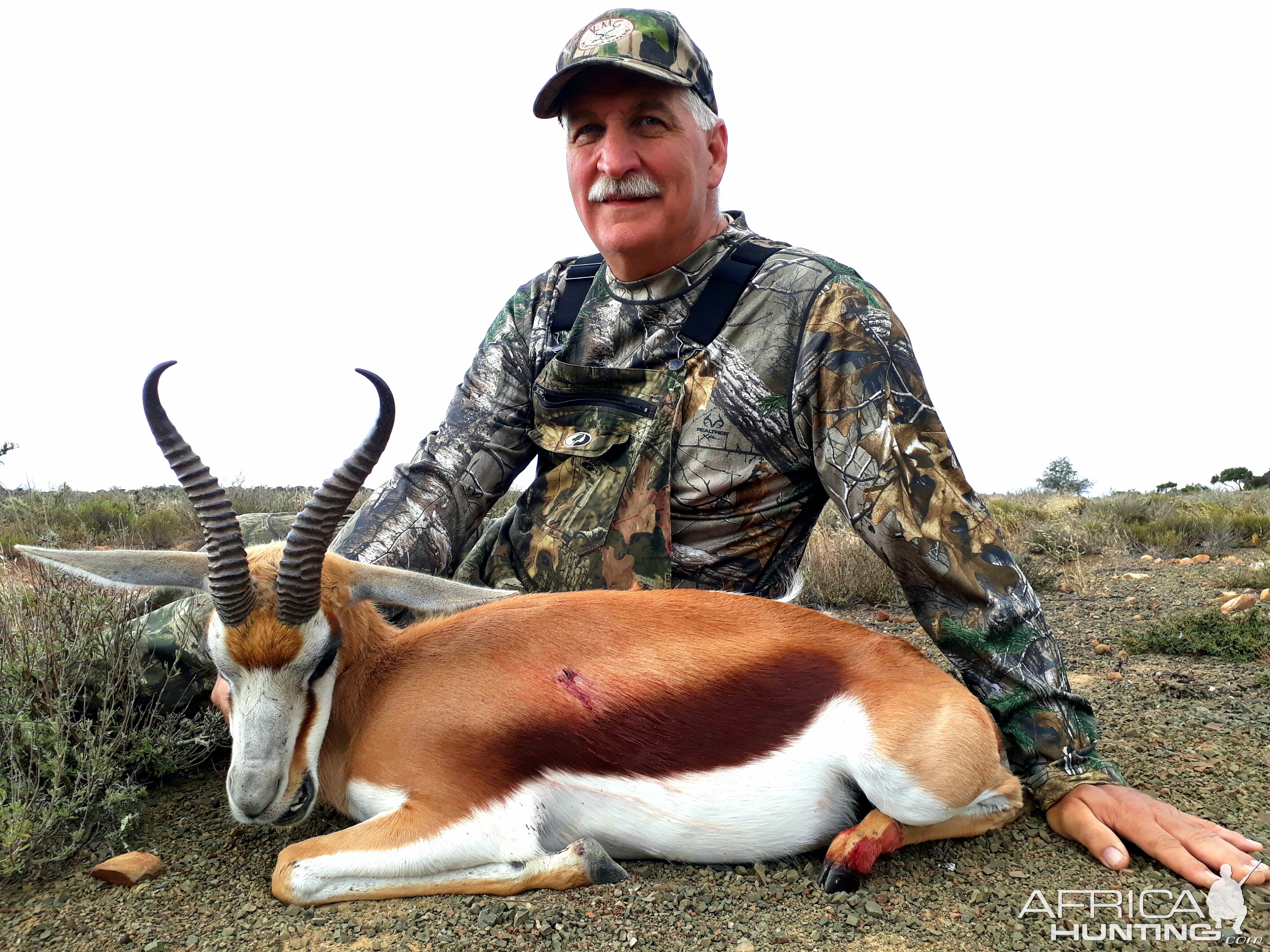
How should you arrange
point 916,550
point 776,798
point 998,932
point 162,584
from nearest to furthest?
point 998,932
point 776,798
point 162,584
point 916,550

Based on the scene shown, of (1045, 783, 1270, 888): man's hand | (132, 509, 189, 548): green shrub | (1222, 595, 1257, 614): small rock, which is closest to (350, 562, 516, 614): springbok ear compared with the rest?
(1045, 783, 1270, 888): man's hand

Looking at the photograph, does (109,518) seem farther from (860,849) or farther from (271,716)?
(860,849)

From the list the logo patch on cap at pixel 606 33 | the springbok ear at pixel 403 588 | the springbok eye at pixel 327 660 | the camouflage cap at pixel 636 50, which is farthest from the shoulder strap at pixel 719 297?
the springbok eye at pixel 327 660

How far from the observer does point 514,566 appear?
5000 mm

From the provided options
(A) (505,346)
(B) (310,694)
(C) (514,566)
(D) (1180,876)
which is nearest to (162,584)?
(B) (310,694)

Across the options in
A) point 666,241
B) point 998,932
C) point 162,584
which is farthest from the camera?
point 666,241

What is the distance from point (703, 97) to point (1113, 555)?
36.1 feet

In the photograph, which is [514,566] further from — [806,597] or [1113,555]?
[1113,555]

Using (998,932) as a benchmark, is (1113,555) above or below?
below

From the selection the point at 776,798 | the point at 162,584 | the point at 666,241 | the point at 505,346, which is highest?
the point at 666,241

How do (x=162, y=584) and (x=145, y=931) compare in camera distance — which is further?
(x=162, y=584)

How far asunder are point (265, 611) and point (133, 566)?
68 centimetres

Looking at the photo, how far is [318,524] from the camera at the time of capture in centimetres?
312

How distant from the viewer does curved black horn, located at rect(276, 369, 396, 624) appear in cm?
310
